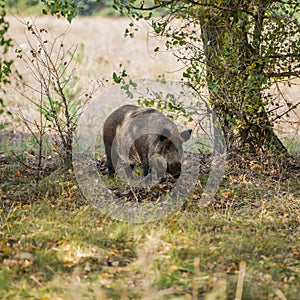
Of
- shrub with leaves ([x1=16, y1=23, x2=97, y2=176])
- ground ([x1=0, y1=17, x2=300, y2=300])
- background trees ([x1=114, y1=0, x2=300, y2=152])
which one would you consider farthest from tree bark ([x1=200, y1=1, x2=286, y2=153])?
shrub with leaves ([x1=16, y1=23, x2=97, y2=176])

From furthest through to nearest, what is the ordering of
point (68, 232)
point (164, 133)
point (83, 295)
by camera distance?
1. point (164, 133)
2. point (68, 232)
3. point (83, 295)

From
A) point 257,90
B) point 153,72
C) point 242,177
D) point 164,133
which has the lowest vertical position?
point 242,177

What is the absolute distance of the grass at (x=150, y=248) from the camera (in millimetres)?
4270

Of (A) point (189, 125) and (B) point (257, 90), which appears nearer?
(B) point (257, 90)

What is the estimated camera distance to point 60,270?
457cm

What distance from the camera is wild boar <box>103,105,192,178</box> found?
22.5 feet

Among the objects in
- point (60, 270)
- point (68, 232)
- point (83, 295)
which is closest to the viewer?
point (83, 295)

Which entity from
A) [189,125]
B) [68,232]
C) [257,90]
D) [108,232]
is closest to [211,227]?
[108,232]

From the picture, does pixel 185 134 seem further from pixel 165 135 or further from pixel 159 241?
pixel 159 241

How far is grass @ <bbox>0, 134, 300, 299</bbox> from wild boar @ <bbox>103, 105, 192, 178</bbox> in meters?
0.59

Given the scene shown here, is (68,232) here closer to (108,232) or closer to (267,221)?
(108,232)

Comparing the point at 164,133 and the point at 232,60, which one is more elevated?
the point at 232,60

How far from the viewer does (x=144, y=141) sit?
279 inches

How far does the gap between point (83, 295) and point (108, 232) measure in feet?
4.02
